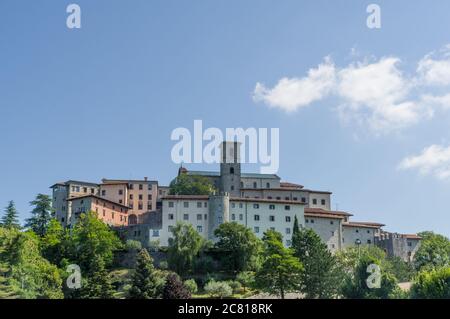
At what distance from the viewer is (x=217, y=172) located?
132 metres

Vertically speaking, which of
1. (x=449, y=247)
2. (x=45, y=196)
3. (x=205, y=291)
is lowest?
(x=205, y=291)

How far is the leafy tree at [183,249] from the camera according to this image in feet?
284

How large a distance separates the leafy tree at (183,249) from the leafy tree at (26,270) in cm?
1757

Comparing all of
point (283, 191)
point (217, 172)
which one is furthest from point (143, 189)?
point (283, 191)

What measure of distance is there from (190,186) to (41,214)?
88.2 feet

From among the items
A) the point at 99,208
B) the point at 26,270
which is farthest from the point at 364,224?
the point at 26,270

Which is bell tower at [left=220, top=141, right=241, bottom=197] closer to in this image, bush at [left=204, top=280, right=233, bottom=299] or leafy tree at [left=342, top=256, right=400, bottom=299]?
bush at [left=204, top=280, right=233, bottom=299]

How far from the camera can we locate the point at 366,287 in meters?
66.4

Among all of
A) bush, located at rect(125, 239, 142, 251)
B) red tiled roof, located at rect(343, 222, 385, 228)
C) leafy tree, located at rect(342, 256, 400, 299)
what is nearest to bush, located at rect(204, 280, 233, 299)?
leafy tree, located at rect(342, 256, 400, 299)

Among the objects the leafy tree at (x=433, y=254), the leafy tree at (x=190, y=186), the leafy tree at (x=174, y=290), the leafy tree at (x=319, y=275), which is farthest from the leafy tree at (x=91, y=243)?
the leafy tree at (x=433, y=254)

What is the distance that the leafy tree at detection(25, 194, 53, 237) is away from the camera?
106 metres

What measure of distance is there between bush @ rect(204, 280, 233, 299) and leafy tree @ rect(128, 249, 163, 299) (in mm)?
7090

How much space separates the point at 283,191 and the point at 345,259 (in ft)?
86.2
